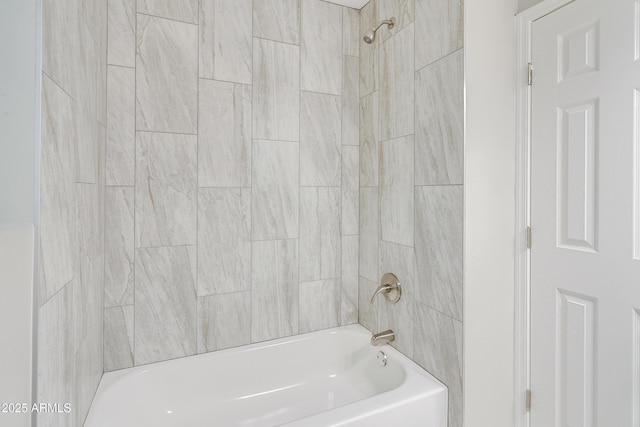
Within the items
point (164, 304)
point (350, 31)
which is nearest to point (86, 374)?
point (164, 304)

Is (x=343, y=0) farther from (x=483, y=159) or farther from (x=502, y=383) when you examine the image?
(x=502, y=383)

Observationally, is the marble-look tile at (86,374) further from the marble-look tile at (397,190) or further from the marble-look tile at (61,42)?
the marble-look tile at (397,190)

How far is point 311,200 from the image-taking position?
2049 mm

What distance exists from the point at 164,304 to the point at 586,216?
76.3 inches

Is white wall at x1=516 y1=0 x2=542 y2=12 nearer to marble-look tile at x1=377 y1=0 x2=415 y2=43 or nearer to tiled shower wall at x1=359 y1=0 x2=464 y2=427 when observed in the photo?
tiled shower wall at x1=359 y1=0 x2=464 y2=427

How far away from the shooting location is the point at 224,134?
5.96 ft

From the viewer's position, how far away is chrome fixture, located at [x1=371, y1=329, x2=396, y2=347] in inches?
71.1

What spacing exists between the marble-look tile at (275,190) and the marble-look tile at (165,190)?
34 centimetres

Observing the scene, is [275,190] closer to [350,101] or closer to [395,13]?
[350,101]

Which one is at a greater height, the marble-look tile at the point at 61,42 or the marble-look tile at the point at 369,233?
the marble-look tile at the point at 61,42

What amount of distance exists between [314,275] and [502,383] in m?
1.11

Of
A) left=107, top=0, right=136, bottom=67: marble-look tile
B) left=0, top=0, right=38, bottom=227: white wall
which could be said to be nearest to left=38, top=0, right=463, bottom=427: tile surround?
left=107, top=0, right=136, bottom=67: marble-look tile

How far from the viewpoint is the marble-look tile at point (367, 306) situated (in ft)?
6.62

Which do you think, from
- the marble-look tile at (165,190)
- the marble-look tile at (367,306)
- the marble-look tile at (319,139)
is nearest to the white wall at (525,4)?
the marble-look tile at (319,139)
